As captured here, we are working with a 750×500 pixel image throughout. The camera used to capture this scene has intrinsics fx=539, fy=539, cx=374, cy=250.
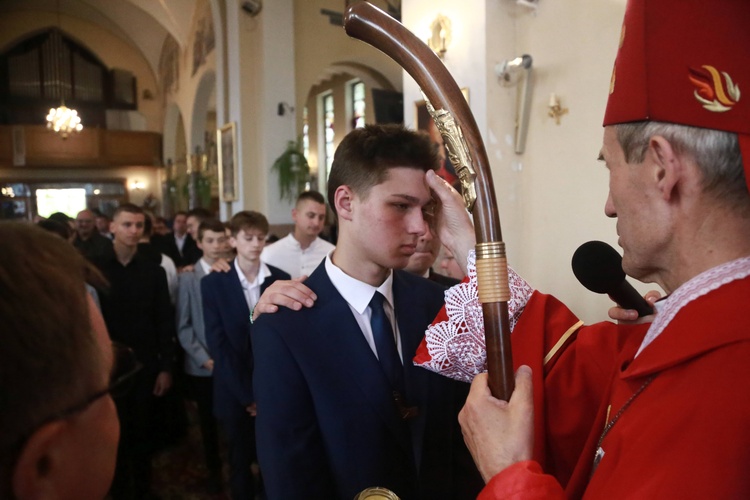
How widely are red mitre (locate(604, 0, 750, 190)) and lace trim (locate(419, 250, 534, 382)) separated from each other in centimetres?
55

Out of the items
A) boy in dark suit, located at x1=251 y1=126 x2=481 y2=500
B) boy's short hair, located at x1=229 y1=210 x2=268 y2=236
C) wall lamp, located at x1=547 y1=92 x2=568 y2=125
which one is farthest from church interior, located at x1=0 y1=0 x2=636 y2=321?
boy in dark suit, located at x1=251 y1=126 x2=481 y2=500

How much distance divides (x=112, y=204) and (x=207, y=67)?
27.8 feet

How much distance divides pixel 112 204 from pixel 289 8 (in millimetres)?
11458

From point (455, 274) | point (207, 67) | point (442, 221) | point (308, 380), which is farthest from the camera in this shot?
point (207, 67)

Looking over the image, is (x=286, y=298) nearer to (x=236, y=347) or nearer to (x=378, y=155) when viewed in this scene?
(x=378, y=155)

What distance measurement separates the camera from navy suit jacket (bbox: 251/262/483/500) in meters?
1.35

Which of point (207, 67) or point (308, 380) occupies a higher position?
point (207, 67)

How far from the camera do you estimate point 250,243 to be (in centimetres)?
350

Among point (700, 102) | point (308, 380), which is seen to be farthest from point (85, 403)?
point (700, 102)

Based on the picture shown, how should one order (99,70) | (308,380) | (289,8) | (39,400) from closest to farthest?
(39,400) < (308,380) < (289,8) < (99,70)

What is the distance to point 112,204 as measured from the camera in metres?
17.0

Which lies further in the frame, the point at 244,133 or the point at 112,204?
the point at 112,204

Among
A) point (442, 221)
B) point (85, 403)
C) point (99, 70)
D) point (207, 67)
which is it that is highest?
point (99, 70)

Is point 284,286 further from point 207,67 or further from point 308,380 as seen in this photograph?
point 207,67
